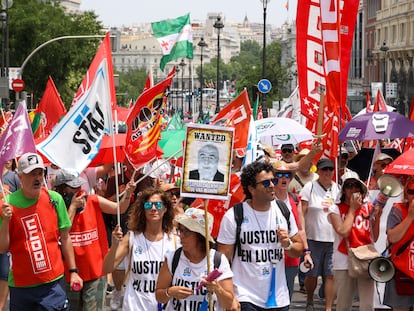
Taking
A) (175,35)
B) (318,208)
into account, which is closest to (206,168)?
(318,208)

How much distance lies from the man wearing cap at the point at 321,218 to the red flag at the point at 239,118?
1344 mm

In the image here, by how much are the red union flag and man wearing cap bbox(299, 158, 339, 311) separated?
0.47m

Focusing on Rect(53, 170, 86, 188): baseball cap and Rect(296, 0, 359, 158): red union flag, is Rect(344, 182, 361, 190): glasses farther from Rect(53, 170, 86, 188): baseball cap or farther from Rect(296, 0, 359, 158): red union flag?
Rect(53, 170, 86, 188): baseball cap

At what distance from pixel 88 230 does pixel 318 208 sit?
2836mm

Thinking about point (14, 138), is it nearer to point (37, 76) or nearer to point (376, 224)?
point (376, 224)

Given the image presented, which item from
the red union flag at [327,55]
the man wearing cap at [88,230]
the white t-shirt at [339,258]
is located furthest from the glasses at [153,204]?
the red union flag at [327,55]

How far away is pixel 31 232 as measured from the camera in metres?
7.73

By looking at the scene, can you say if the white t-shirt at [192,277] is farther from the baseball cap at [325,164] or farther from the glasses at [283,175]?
the baseball cap at [325,164]

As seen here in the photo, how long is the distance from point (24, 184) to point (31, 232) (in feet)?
1.08

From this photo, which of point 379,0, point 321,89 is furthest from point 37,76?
point 321,89

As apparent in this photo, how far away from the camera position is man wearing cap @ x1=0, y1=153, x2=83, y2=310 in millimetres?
7680

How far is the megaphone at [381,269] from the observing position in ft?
28.6

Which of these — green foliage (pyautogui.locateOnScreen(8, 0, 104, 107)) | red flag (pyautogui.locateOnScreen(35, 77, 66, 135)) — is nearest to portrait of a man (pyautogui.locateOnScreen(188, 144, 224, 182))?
red flag (pyautogui.locateOnScreen(35, 77, 66, 135))

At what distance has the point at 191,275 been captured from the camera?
22.3 ft
